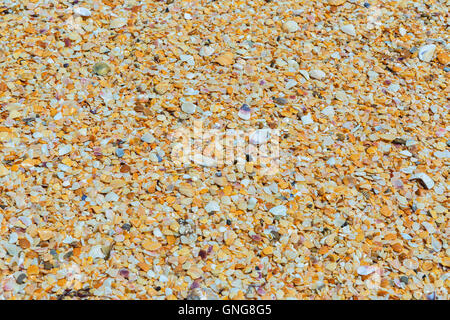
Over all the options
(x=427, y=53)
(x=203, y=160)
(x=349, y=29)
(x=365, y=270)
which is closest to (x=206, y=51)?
(x=203, y=160)

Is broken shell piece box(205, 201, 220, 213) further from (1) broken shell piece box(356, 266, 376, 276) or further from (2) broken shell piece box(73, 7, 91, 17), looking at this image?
(2) broken shell piece box(73, 7, 91, 17)

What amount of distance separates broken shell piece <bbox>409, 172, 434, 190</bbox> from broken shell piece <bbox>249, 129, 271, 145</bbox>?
0.82 metres

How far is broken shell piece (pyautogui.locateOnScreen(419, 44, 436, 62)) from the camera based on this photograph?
10.6 ft

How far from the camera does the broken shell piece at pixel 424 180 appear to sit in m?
2.59

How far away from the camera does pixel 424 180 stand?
2.61 m

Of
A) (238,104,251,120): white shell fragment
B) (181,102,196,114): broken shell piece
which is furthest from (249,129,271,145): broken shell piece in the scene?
(181,102,196,114): broken shell piece

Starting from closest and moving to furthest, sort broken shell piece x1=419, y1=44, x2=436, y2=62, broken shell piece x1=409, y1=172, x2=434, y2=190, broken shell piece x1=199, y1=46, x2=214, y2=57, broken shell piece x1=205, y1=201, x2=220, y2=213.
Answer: broken shell piece x1=205, y1=201, x2=220, y2=213
broken shell piece x1=409, y1=172, x2=434, y2=190
broken shell piece x1=199, y1=46, x2=214, y2=57
broken shell piece x1=419, y1=44, x2=436, y2=62

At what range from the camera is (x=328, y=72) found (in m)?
3.07

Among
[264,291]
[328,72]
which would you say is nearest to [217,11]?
[328,72]

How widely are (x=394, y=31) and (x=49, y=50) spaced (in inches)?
92.3

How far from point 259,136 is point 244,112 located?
194 mm

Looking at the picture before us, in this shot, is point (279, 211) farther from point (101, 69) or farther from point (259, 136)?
point (101, 69)
